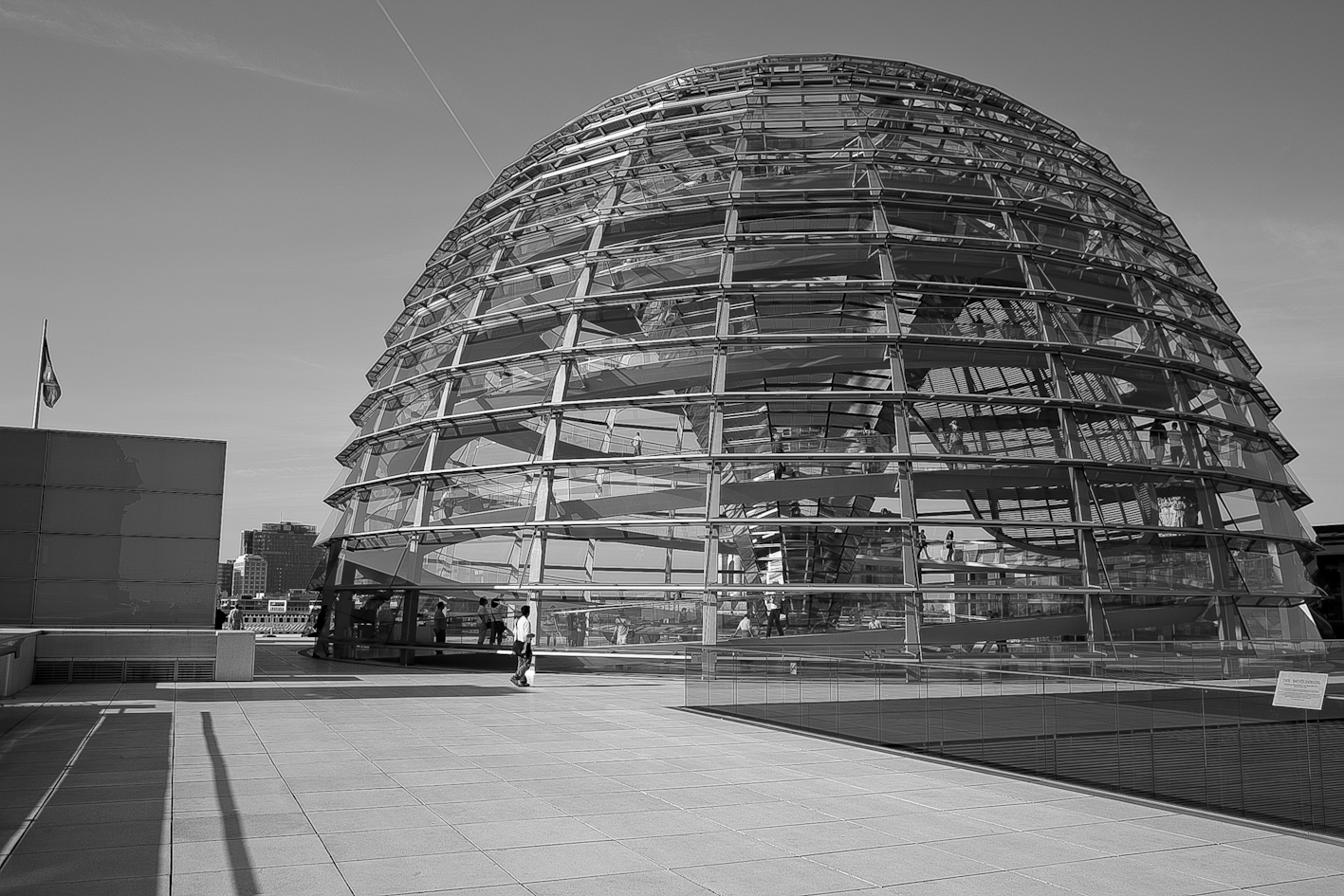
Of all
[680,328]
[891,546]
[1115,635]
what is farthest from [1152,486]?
[680,328]

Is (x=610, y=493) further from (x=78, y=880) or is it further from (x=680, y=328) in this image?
(x=78, y=880)

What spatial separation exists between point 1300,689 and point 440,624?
1996 cm

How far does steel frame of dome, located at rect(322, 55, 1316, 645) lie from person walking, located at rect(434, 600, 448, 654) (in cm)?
42

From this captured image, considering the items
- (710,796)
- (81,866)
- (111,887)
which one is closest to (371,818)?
(81,866)

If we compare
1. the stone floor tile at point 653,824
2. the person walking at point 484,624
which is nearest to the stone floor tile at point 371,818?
the stone floor tile at point 653,824

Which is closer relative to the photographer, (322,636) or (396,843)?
(396,843)

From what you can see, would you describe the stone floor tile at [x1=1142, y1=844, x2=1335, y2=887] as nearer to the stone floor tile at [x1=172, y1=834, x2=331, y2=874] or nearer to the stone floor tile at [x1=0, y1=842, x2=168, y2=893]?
the stone floor tile at [x1=172, y1=834, x2=331, y2=874]

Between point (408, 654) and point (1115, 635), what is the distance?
15877mm

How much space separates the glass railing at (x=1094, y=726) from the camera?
906 cm

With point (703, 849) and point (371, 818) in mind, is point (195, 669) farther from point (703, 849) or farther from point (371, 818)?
point (703, 849)

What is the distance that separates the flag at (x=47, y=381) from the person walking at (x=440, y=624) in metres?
11.3

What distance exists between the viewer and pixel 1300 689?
9117 millimetres

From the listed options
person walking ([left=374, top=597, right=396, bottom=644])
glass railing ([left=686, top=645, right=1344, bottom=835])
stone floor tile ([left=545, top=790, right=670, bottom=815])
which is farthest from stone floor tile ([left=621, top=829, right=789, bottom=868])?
person walking ([left=374, top=597, right=396, bottom=644])

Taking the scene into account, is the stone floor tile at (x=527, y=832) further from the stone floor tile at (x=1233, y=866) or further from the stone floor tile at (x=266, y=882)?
the stone floor tile at (x=1233, y=866)
